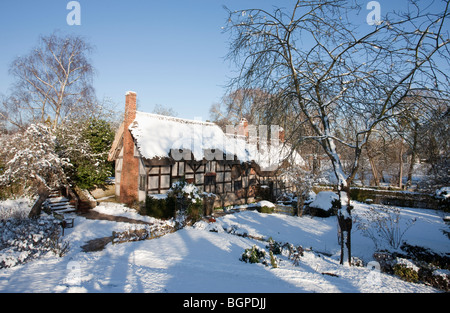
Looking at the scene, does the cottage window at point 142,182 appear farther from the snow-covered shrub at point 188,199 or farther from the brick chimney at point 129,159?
the snow-covered shrub at point 188,199

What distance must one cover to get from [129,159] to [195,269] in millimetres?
11350

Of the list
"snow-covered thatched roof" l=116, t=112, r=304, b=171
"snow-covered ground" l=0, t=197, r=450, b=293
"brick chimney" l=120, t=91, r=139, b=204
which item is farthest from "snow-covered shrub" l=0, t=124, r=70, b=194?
"snow-covered thatched roof" l=116, t=112, r=304, b=171

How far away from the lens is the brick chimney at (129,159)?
50.4 ft

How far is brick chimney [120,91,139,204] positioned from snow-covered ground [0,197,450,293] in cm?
468

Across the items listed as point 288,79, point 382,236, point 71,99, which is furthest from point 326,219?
point 71,99

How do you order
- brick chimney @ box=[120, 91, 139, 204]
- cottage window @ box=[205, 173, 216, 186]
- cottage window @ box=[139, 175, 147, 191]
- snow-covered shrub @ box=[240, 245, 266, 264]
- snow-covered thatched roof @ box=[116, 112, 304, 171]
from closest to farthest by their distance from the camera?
snow-covered shrub @ box=[240, 245, 266, 264] < snow-covered thatched roof @ box=[116, 112, 304, 171] < cottage window @ box=[139, 175, 147, 191] < brick chimney @ box=[120, 91, 139, 204] < cottage window @ box=[205, 173, 216, 186]

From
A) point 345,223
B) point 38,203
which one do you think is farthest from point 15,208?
point 345,223

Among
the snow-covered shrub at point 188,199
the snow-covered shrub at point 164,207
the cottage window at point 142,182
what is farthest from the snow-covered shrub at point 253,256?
the cottage window at point 142,182

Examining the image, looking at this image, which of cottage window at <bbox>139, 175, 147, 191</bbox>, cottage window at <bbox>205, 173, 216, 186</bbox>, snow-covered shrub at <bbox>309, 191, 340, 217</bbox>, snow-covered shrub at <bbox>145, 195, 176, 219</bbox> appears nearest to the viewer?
snow-covered shrub at <bbox>145, 195, 176, 219</bbox>

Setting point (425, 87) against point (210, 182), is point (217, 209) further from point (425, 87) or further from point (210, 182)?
point (425, 87)

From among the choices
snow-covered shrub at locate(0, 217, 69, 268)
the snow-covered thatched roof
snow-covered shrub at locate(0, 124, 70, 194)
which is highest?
the snow-covered thatched roof

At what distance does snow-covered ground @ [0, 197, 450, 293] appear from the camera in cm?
494

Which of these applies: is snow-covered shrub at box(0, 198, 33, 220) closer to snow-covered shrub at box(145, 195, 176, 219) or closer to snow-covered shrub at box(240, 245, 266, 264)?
snow-covered shrub at box(145, 195, 176, 219)
